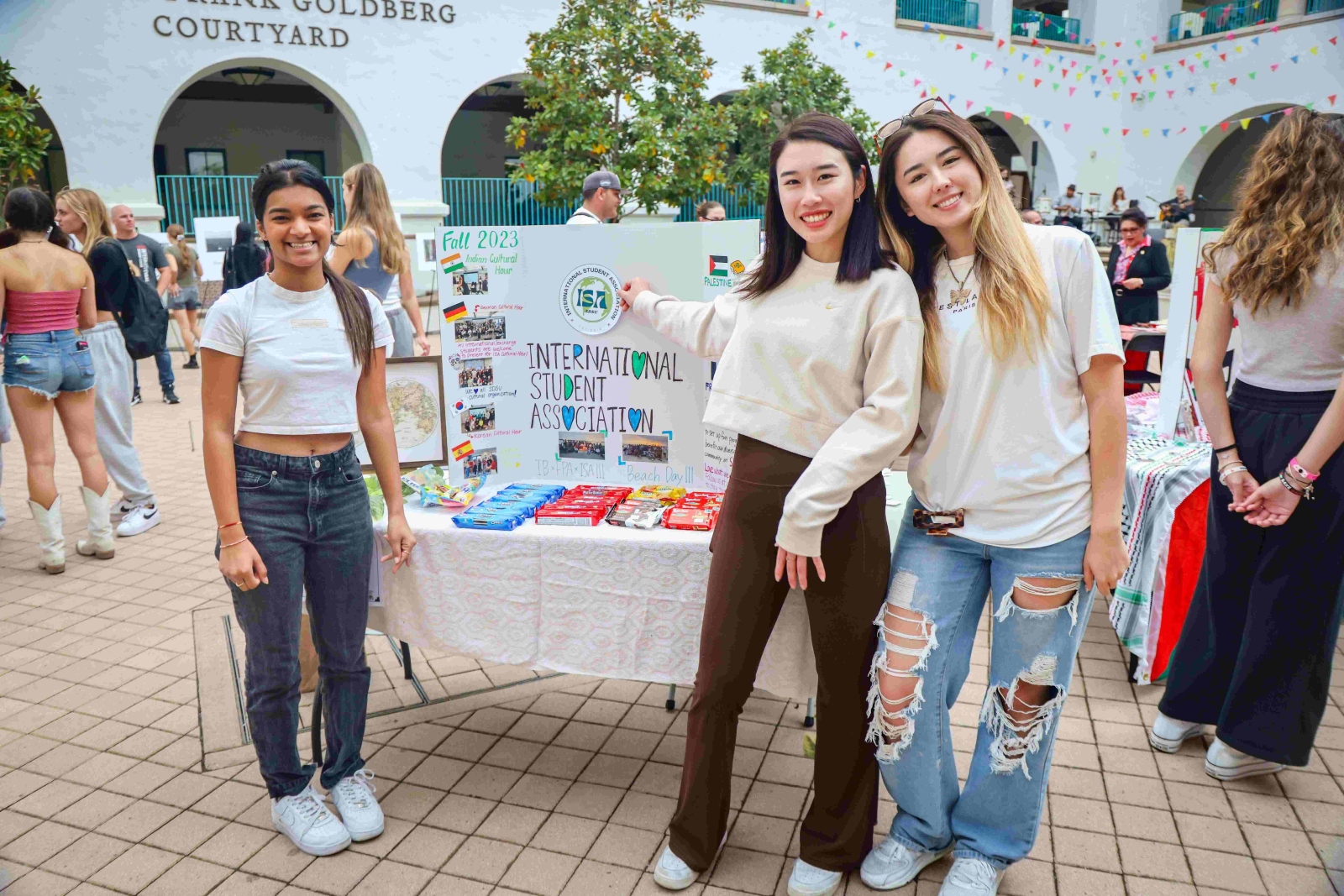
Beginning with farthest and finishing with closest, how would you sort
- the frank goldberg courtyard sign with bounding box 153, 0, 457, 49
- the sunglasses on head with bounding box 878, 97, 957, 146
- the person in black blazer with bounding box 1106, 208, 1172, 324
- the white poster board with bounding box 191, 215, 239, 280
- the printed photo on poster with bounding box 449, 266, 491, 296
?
the frank goldberg courtyard sign with bounding box 153, 0, 457, 49 < the white poster board with bounding box 191, 215, 239, 280 < the person in black blazer with bounding box 1106, 208, 1172, 324 < the printed photo on poster with bounding box 449, 266, 491, 296 < the sunglasses on head with bounding box 878, 97, 957, 146

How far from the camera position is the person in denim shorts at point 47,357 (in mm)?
4582

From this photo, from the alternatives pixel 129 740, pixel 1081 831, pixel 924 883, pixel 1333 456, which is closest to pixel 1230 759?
pixel 1081 831

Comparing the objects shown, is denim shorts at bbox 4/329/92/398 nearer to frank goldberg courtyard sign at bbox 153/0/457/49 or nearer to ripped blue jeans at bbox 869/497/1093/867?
ripped blue jeans at bbox 869/497/1093/867

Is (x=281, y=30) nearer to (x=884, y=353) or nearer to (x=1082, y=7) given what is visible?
(x=884, y=353)

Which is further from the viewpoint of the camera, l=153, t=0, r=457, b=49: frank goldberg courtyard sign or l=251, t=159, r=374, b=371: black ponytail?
l=153, t=0, r=457, b=49: frank goldberg courtyard sign

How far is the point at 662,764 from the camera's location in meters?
3.01

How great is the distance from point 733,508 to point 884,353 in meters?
0.49

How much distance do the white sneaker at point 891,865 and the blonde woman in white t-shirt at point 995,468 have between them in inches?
4.9

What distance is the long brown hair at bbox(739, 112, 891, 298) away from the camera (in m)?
2.08

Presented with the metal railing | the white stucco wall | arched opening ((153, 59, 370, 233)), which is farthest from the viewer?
arched opening ((153, 59, 370, 233))

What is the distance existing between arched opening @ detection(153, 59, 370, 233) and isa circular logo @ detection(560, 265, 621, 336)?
15028 mm

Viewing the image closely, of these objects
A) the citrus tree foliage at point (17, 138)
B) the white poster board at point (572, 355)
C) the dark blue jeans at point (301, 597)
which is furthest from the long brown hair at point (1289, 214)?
the citrus tree foliage at point (17, 138)

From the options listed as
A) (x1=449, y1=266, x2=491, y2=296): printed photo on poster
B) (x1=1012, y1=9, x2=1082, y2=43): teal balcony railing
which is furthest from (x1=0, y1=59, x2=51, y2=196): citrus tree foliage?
(x1=1012, y1=9, x2=1082, y2=43): teal balcony railing

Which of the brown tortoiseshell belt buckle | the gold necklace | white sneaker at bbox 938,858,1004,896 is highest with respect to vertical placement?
the gold necklace
